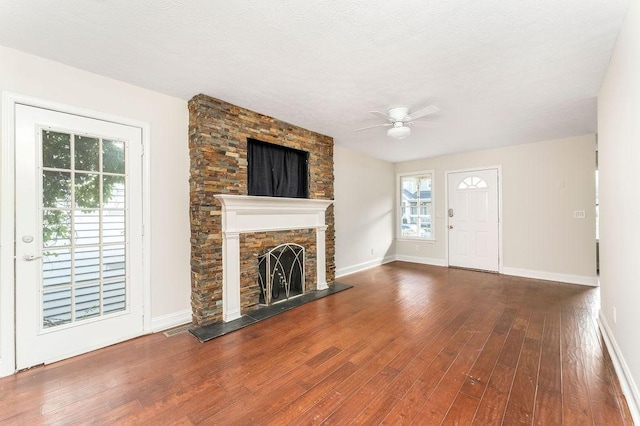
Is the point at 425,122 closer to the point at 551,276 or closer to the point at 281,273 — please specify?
the point at 281,273

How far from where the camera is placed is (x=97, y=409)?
1766 millimetres

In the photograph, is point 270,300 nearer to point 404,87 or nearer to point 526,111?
point 404,87

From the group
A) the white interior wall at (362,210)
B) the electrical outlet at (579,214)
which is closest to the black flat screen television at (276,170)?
the white interior wall at (362,210)

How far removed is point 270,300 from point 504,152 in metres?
5.05

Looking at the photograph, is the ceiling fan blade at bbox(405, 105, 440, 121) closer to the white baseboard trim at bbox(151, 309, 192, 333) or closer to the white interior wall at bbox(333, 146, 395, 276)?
the white interior wall at bbox(333, 146, 395, 276)

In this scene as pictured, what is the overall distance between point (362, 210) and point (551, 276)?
11.5 feet

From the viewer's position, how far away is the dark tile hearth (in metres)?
2.79

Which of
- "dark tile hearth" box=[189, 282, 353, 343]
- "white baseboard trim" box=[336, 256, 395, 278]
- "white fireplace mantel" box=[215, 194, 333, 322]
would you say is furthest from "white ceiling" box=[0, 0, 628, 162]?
"white baseboard trim" box=[336, 256, 395, 278]

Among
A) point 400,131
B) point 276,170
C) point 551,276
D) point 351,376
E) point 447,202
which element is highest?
point 400,131

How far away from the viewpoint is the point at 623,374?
1.96 m

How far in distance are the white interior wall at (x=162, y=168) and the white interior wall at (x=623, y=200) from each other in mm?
3741

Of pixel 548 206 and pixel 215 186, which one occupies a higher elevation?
pixel 215 186

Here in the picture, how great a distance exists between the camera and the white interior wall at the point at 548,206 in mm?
4441

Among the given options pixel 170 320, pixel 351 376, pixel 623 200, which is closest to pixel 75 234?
pixel 170 320
